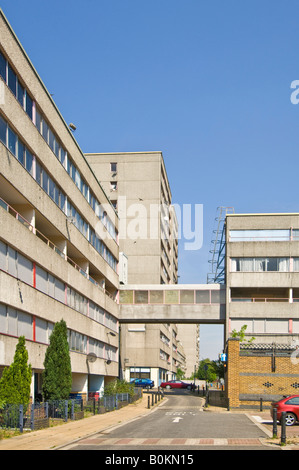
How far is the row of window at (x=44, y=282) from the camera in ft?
92.4

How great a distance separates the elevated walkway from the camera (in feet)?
188

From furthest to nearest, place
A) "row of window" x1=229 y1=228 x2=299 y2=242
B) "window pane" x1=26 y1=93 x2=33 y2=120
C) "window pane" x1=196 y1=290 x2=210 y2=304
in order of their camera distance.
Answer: "window pane" x1=196 y1=290 x2=210 y2=304, "row of window" x1=229 y1=228 x2=299 y2=242, "window pane" x1=26 y1=93 x2=33 y2=120

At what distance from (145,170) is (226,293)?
4490 centimetres

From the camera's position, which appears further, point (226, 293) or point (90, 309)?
point (226, 293)

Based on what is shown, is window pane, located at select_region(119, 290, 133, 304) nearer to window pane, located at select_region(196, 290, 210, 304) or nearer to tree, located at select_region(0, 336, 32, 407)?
A: window pane, located at select_region(196, 290, 210, 304)

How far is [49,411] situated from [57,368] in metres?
2.68

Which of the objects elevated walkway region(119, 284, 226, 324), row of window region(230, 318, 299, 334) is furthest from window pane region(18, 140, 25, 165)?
row of window region(230, 318, 299, 334)

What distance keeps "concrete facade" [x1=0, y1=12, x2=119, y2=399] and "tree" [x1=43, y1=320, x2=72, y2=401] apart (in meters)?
0.87

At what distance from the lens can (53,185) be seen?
36750mm

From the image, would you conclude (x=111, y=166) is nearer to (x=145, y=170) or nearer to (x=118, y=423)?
(x=145, y=170)

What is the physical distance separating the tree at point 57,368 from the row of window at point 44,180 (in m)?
8.36

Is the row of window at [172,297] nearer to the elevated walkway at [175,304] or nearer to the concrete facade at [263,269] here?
the elevated walkway at [175,304]

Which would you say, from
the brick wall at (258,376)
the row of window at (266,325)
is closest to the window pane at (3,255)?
the brick wall at (258,376)
